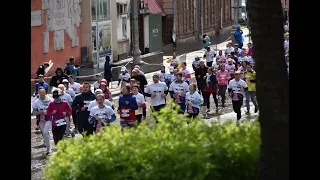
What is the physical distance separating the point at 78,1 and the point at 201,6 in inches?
911

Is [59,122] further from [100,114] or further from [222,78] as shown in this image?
[222,78]

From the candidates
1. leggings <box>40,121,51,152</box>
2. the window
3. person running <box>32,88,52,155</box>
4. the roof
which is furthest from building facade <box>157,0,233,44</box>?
leggings <box>40,121,51,152</box>

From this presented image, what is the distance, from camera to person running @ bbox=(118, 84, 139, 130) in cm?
2055

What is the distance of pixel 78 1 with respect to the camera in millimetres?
42344

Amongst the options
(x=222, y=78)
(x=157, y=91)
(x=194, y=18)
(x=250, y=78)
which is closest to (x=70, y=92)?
(x=157, y=91)

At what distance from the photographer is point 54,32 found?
39656mm

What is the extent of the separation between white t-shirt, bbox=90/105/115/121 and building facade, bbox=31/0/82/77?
16.5 meters

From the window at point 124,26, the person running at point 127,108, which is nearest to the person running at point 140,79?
the person running at point 127,108

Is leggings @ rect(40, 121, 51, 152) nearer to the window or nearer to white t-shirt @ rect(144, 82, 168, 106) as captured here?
white t-shirt @ rect(144, 82, 168, 106)

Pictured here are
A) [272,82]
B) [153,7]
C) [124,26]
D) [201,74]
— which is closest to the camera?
[272,82]

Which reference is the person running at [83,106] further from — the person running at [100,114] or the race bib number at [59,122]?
the person running at [100,114]

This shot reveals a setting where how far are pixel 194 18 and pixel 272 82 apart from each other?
54073 millimetres
